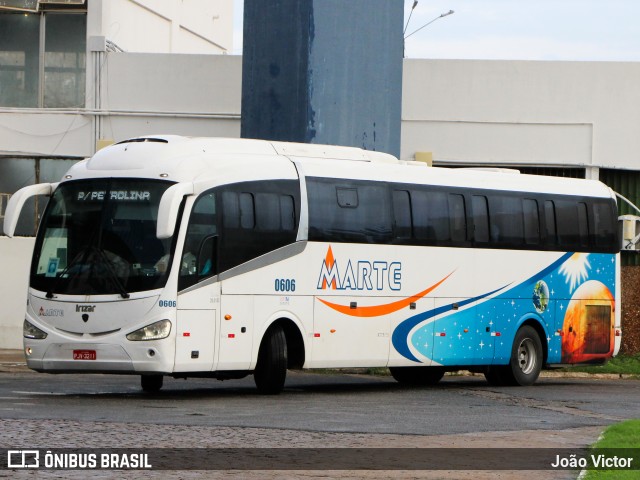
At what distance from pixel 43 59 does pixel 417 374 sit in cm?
1371

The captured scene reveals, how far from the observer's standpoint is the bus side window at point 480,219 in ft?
77.9

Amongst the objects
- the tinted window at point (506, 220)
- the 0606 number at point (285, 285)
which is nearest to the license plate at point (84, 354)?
the 0606 number at point (285, 285)

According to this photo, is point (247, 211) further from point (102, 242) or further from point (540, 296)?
point (540, 296)

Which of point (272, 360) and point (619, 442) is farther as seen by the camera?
point (272, 360)

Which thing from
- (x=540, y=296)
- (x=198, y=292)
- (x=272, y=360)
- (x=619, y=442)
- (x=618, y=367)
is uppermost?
(x=198, y=292)

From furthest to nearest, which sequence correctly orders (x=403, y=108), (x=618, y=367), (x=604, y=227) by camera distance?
(x=403, y=108) → (x=618, y=367) → (x=604, y=227)

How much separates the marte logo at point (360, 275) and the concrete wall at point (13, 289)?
40.1 feet

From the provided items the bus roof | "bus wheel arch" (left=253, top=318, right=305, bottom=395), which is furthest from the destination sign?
"bus wheel arch" (left=253, top=318, right=305, bottom=395)

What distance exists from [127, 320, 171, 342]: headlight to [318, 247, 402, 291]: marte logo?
3.10 m

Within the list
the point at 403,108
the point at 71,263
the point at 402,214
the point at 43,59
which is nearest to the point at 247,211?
the point at 71,263

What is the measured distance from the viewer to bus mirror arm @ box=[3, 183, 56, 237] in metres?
19.6

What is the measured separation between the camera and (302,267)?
20.7m

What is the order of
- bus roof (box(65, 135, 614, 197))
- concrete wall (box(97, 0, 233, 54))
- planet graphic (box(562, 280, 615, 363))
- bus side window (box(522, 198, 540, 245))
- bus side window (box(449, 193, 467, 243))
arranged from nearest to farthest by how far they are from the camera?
1. bus roof (box(65, 135, 614, 197))
2. bus side window (box(449, 193, 467, 243))
3. bus side window (box(522, 198, 540, 245))
4. planet graphic (box(562, 280, 615, 363))
5. concrete wall (box(97, 0, 233, 54))

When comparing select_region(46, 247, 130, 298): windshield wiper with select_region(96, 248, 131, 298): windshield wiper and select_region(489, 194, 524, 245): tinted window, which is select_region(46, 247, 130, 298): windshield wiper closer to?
select_region(96, 248, 131, 298): windshield wiper
